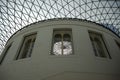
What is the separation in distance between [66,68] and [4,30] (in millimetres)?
31389

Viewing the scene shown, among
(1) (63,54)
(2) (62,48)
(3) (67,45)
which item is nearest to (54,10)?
(3) (67,45)

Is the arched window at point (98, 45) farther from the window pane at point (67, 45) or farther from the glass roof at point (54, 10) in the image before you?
the glass roof at point (54, 10)

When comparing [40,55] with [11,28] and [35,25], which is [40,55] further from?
[11,28]

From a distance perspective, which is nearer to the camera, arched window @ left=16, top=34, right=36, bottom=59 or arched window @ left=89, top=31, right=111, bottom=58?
arched window @ left=89, top=31, right=111, bottom=58

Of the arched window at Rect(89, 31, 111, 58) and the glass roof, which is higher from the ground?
the glass roof

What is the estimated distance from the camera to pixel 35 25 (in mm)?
18844

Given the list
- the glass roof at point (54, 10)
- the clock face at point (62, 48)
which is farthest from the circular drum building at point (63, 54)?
the glass roof at point (54, 10)

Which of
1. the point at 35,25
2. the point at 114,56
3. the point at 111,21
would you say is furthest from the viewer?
the point at 111,21

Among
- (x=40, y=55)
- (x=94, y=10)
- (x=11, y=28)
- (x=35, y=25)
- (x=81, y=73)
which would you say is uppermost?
(x=94, y=10)

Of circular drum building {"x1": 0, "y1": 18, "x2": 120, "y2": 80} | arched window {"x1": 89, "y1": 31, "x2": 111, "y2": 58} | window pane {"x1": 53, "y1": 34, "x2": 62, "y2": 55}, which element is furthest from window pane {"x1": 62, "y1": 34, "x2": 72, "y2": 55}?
arched window {"x1": 89, "y1": 31, "x2": 111, "y2": 58}

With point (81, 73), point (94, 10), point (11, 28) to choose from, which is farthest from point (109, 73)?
point (11, 28)

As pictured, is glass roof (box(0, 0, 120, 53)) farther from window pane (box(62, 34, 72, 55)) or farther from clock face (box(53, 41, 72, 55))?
clock face (box(53, 41, 72, 55))

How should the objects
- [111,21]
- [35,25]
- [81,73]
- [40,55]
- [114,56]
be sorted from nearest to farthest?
[81,73] → [40,55] → [114,56] → [35,25] → [111,21]

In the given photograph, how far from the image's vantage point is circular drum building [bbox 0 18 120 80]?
12305 millimetres
